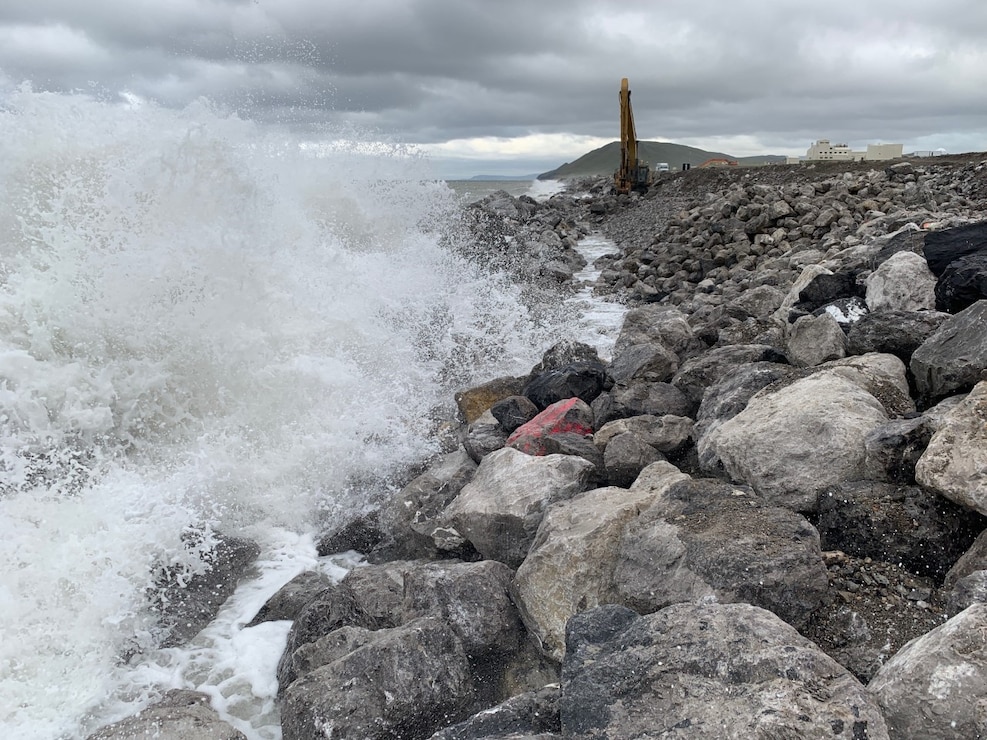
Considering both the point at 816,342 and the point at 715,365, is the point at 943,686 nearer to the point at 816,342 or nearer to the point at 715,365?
the point at 816,342

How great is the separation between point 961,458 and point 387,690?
2.42 metres

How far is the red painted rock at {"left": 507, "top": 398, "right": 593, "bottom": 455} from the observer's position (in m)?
4.91

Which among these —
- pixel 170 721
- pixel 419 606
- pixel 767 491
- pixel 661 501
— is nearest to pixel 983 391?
pixel 767 491

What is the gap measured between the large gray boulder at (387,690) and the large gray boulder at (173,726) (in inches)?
12.8

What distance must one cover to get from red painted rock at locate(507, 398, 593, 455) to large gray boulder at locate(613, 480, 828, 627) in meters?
1.57

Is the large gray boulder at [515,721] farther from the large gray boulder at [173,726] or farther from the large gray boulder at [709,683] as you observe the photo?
the large gray boulder at [173,726]

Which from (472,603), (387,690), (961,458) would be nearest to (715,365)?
(961,458)

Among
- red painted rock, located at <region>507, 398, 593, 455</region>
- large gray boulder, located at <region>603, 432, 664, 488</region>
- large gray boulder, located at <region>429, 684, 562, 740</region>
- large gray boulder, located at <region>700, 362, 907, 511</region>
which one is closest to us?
large gray boulder, located at <region>429, 684, 562, 740</region>

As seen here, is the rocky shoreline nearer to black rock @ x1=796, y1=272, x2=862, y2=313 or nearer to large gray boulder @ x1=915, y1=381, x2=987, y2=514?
large gray boulder @ x1=915, y1=381, x2=987, y2=514

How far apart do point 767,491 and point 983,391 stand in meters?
0.97

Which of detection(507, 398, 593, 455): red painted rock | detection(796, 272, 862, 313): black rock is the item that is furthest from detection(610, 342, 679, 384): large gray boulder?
detection(796, 272, 862, 313): black rock

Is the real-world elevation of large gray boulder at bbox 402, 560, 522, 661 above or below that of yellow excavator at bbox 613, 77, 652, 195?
below

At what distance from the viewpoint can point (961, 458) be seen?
9.27 feet

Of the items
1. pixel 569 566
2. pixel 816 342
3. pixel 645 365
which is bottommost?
pixel 569 566
